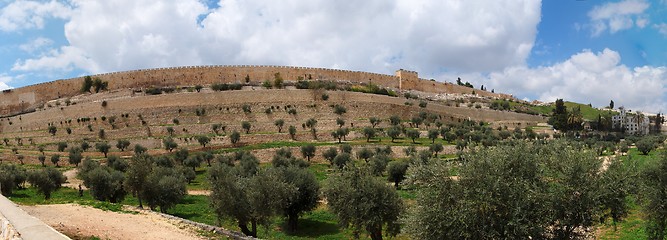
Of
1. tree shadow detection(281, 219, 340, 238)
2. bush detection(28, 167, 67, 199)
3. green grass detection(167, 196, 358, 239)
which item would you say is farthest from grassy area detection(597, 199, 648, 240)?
bush detection(28, 167, 67, 199)

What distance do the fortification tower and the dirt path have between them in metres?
79.7

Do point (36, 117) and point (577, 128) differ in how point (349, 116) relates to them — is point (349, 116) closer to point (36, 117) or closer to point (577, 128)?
point (577, 128)

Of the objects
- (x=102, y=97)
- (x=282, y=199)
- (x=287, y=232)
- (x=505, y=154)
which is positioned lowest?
(x=287, y=232)

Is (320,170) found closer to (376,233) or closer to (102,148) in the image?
(376,233)

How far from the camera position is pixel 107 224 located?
13.1 meters

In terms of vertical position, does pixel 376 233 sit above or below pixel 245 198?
below

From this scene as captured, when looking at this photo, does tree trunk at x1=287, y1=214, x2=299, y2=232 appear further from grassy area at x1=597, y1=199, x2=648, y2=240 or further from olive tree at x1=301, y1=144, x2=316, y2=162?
olive tree at x1=301, y1=144, x2=316, y2=162

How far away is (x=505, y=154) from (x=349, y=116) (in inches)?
2081

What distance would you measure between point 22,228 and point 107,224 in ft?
14.5

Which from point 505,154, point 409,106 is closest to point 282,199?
point 505,154

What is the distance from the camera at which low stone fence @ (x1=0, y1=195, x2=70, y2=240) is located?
825 cm

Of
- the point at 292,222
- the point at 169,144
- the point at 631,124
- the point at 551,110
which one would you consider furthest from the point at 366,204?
the point at 551,110

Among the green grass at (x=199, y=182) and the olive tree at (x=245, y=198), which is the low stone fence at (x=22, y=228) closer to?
the olive tree at (x=245, y=198)

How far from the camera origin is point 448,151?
47.3m
